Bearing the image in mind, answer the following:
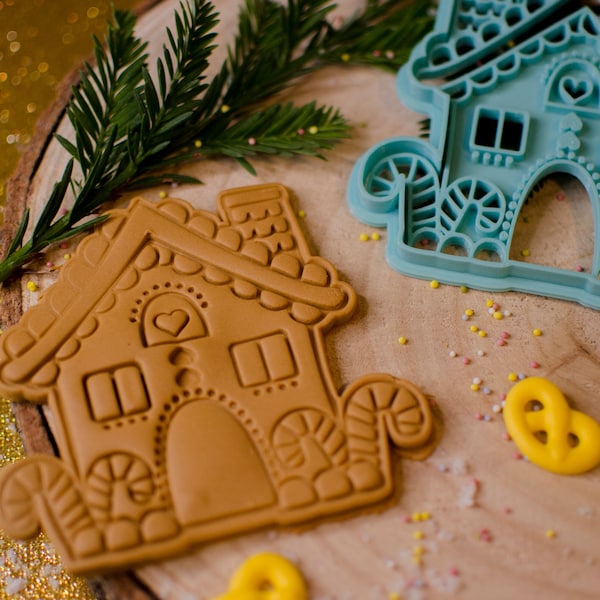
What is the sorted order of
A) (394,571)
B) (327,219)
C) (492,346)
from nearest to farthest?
(394,571)
(492,346)
(327,219)

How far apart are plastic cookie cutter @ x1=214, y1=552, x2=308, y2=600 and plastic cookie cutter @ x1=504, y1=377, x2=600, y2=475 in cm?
43

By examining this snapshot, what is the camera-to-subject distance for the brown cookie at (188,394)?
1082 millimetres

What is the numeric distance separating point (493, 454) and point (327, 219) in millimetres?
559

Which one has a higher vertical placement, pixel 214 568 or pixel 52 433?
pixel 52 433

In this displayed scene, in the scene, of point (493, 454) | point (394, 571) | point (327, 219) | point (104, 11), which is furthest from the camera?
point (104, 11)

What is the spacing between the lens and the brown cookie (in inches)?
42.6

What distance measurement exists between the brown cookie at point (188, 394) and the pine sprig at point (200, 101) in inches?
4.0

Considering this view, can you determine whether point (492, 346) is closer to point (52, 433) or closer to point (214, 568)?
point (214, 568)

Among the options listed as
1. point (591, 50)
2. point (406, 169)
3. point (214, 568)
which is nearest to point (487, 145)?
point (406, 169)

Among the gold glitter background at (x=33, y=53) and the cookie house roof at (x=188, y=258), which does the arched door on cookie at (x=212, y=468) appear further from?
the gold glitter background at (x=33, y=53)

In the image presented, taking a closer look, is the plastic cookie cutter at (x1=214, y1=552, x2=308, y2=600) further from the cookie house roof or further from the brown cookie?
the cookie house roof

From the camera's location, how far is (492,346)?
1294mm

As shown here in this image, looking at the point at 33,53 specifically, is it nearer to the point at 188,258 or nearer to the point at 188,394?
the point at 188,258

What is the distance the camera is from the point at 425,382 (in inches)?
49.2
